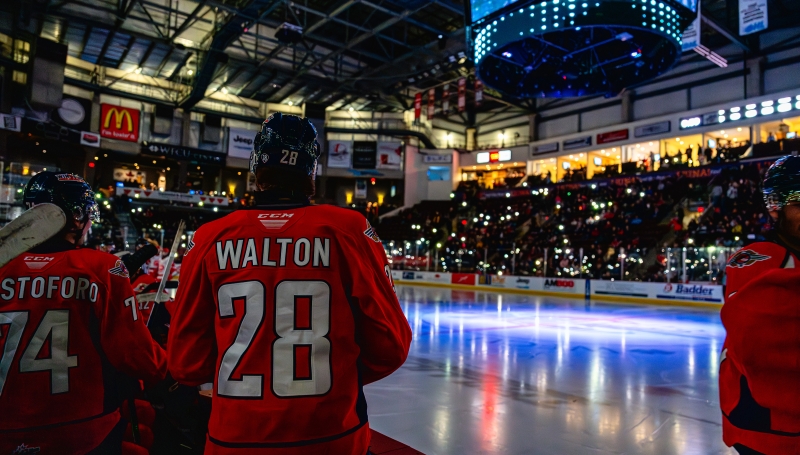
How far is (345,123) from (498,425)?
3475 cm

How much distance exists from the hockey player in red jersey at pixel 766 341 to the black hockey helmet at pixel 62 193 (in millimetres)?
2425

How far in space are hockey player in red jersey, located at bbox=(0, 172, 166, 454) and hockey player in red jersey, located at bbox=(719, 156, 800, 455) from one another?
6.81ft

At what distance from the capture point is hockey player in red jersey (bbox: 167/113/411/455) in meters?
1.33

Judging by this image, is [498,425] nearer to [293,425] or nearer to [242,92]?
[293,425]

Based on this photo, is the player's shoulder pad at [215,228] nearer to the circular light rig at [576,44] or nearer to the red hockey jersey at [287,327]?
the red hockey jersey at [287,327]

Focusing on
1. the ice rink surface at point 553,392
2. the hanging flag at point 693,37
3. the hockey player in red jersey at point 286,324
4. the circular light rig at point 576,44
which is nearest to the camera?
the hockey player in red jersey at point 286,324

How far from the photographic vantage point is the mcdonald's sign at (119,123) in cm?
2922

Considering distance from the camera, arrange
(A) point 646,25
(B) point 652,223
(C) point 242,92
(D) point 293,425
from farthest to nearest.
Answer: (C) point 242,92 < (B) point 652,223 < (A) point 646,25 < (D) point 293,425

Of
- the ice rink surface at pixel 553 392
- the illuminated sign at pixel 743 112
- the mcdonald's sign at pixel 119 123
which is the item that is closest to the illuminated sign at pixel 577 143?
the illuminated sign at pixel 743 112

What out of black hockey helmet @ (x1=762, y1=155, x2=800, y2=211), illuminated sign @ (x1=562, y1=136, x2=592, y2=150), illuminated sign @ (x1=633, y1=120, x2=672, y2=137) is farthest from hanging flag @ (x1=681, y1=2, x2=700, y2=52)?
illuminated sign @ (x1=562, y1=136, x2=592, y2=150)

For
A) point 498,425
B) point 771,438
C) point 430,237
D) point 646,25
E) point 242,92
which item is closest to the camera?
point 771,438

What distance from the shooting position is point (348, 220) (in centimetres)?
146

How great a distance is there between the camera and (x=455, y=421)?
13.8 ft

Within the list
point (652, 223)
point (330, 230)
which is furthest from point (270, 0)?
point (330, 230)
